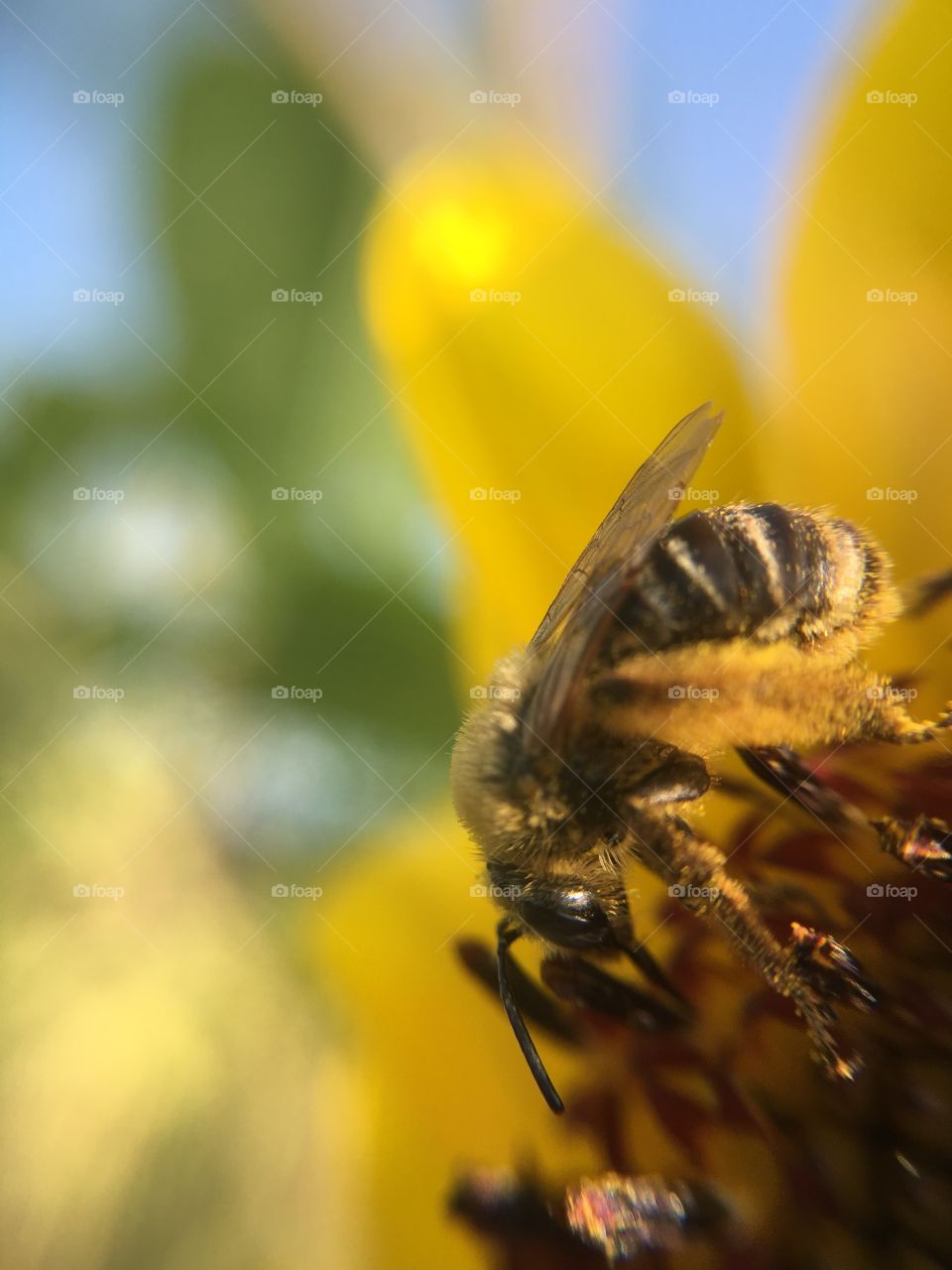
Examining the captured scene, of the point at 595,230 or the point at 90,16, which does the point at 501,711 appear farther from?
the point at 90,16

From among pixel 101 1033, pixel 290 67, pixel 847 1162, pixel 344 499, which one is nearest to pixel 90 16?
pixel 290 67
